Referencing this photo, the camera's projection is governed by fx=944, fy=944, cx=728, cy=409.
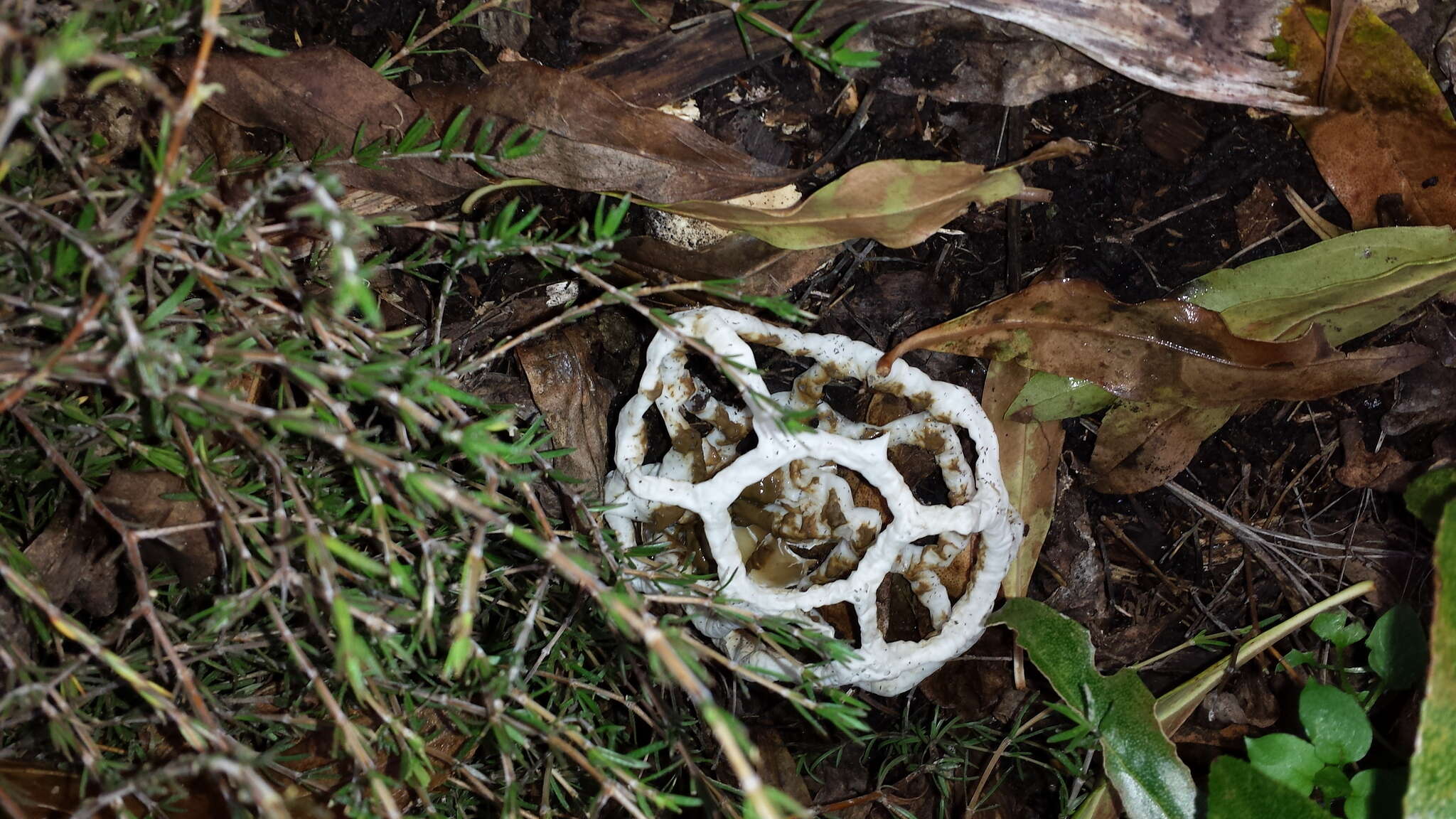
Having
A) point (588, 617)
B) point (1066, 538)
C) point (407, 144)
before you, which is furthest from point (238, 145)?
point (1066, 538)

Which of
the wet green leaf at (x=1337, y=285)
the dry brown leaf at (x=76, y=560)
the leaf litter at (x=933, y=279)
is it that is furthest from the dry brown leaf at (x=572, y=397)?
the wet green leaf at (x=1337, y=285)

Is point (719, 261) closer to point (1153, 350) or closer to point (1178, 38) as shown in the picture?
point (1153, 350)

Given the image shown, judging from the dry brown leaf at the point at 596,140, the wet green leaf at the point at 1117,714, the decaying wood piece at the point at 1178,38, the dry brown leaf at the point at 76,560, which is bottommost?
the wet green leaf at the point at 1117,714

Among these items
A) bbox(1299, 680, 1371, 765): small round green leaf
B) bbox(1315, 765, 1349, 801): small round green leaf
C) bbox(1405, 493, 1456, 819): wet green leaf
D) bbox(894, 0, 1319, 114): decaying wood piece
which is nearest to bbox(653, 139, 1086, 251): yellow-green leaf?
bbox(894, 0, 1319, 114): decaying wood piece

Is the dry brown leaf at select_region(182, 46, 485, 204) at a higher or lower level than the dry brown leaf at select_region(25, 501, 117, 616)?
higher

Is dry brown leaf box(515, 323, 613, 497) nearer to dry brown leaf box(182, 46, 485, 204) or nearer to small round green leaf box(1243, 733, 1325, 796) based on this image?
dry brown leaf box(182, 46, 485, 204)

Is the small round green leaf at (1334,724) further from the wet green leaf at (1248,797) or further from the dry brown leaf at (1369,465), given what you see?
the dry brown leaf at (1369,465)
